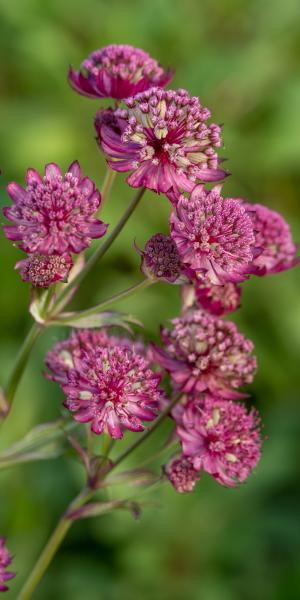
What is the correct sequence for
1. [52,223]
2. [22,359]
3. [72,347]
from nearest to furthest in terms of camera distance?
[52,223], [22,359], [72,347]

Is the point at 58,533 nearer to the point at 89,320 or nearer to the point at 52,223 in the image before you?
the point at 89,320

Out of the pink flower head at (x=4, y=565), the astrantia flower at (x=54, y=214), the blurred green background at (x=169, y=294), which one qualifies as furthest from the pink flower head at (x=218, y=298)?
the blurred green background at (x=169, y=294)

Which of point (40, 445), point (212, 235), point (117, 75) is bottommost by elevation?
point (40, 445)

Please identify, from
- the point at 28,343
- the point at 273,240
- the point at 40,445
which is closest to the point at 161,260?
the point at 28,343

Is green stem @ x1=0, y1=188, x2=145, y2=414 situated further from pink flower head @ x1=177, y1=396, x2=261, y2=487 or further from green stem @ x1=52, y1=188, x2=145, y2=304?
pink flower head @ x1=177, y1=396, x2=261, y2=487

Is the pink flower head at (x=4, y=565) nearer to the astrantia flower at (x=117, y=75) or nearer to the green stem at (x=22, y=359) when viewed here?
the green stem at (x=22, y=359)

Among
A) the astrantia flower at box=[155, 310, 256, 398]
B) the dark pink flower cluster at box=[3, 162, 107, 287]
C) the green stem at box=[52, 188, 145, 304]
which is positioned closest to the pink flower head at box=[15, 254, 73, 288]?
the dark pink flower cluster at box=[3, 162, 107, 287]

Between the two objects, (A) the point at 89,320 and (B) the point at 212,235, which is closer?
(B) the point at 212,235
